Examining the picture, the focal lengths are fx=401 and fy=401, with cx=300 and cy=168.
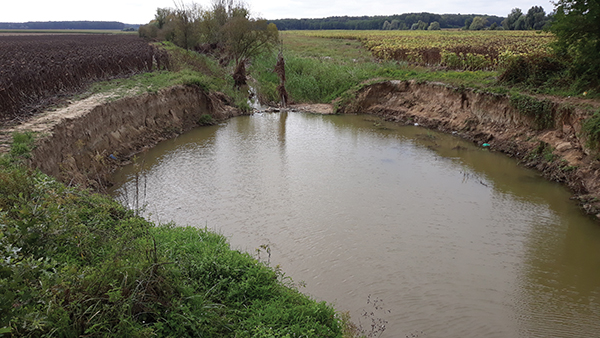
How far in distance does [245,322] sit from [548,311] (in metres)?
4.65

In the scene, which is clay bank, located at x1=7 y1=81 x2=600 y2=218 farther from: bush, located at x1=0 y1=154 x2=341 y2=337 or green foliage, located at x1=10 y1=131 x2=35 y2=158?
bush, located at x1=0 y1=154 x2=341 y2=337

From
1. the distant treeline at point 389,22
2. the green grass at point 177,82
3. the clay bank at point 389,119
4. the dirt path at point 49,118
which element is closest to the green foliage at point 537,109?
the clay bank at point 389,119

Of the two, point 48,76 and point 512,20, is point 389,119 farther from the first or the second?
point 512,20

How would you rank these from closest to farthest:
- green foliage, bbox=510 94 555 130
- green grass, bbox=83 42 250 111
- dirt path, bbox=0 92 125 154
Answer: dirt path, bbox=0 92 125 154 → green foliage, bbox=510 94 555 130 → green grass, bbox=83 42 250 111

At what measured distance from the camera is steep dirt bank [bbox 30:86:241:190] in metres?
9.16

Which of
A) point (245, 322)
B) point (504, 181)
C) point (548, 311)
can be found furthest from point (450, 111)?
point (245, 322)

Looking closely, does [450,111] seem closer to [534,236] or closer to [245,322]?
[534,236]

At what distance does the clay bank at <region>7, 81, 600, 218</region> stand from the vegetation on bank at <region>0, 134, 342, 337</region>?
2164 millimetres

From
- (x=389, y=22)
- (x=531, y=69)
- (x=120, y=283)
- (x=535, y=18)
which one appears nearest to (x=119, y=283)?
(x=120, y=283)

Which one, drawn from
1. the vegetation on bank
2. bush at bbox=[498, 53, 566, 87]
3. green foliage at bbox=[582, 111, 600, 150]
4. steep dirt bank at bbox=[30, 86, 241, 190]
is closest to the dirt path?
steep dirt bank at bbox=[30, 86, 241, 190]

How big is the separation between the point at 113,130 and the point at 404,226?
9640mm

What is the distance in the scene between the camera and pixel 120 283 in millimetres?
3598

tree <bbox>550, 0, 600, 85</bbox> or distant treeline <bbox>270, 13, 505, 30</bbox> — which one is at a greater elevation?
distant treeline <bbox>270, 13, 505, 30</bbox>

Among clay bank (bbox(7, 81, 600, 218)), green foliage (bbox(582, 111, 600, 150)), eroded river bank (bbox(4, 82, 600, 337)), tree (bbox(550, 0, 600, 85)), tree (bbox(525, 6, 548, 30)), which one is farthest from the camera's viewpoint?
tree (bbox(525, 6, 548, 30))
